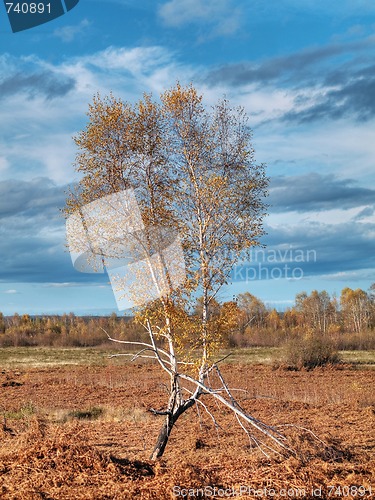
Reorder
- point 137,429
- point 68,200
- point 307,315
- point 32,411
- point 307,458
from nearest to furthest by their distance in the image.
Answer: point 307,458
point 68,200
point 137,429
point 32,411
point 307,315

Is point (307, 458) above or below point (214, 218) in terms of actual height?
below

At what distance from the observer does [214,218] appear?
12.7m

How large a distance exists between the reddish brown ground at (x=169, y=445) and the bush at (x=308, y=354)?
6806mm

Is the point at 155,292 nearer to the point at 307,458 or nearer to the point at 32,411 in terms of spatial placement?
the point at 307,458

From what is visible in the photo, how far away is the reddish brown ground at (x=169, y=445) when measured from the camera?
7.72 m

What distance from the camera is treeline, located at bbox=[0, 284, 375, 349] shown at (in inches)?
533

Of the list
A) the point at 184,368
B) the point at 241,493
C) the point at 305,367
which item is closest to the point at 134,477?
the point at 241,493

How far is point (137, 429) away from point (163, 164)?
721 centimetres

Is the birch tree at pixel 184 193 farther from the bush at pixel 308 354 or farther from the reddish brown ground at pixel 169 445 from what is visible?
the bush at pixel 308 354

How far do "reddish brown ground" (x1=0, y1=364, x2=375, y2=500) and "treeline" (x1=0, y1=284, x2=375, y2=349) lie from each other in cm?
260

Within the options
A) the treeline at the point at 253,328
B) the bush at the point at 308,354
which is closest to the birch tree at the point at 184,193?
the treeline at the point at 253,328

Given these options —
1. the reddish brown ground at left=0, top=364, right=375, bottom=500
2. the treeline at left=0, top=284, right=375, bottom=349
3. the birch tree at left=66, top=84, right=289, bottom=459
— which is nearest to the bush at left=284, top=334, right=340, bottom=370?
the treeline at left=0, top=284, right=375, bottom=349

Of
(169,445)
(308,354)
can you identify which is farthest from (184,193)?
(308,354)

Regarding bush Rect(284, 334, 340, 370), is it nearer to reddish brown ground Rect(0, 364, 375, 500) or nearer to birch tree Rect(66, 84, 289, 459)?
reddish brown ground Rect(0, 364, 375, 500)
